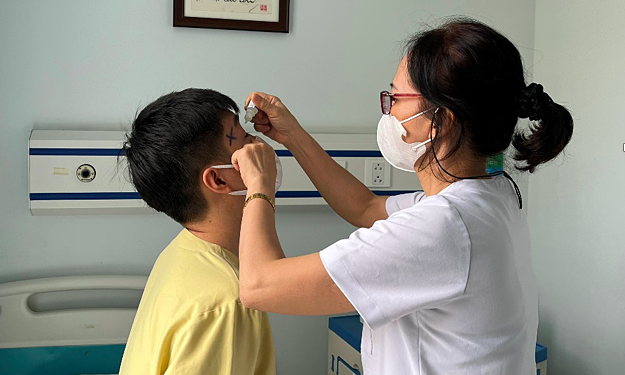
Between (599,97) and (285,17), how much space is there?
46.2 inches

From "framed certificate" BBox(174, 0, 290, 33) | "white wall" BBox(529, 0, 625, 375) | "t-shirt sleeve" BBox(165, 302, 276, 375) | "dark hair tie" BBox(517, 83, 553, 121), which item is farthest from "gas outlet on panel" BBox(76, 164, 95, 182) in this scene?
"white wall" BBox(529, 0, 625, 375)

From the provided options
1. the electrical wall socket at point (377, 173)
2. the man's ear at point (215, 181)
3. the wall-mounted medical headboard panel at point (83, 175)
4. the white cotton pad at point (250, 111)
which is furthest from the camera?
the electrical wall socket at point (377, 173)

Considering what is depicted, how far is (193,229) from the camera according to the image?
5.28ft

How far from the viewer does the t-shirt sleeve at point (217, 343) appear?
1319 mm

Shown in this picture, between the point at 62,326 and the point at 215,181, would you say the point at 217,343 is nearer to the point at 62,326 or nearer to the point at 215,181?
the point at 215,181

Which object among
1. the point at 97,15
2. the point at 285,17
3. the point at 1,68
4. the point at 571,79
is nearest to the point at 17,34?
the point at 1,68

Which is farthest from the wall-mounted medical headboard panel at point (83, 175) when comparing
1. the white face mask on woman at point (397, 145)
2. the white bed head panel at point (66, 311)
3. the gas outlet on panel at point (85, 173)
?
the white face mask on woman at point (397, 145)

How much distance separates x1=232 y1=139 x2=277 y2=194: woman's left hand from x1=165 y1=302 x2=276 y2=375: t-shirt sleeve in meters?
0.26

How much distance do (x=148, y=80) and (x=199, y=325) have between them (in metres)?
1.31

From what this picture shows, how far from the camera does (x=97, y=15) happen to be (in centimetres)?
A: 235

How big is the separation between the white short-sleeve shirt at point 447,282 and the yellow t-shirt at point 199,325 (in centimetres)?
25

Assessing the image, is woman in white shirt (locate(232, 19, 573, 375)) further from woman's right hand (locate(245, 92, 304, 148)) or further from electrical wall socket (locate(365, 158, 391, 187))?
electrical wall socket (locate(365, 158, 391, 187))

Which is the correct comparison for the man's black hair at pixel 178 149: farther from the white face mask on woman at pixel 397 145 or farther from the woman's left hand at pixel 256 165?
the white face mask on woman at pixel 397 145

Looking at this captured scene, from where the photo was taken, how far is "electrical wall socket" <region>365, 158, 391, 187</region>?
261cm
